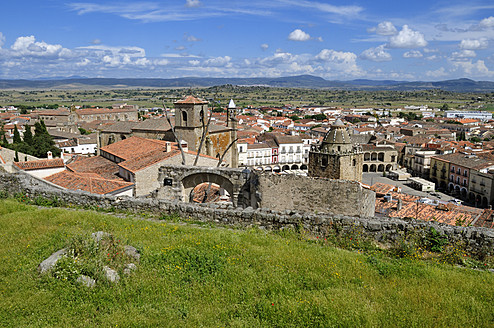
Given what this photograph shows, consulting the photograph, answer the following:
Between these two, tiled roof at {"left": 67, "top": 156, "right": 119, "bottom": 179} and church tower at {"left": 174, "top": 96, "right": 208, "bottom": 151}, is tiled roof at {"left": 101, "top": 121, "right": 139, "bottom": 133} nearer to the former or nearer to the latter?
tiled roof at {"left": 67, "top": 156, "right": 119, "bottom": 179}

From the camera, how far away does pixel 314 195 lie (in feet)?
41.0

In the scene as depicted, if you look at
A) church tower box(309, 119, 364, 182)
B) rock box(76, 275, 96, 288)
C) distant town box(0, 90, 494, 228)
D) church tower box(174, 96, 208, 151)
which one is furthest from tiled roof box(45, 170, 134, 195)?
rock box(76, 275, 96, 288)

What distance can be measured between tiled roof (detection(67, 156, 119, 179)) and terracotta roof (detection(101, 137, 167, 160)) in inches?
37.5

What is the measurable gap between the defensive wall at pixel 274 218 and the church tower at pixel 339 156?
43.7 ft

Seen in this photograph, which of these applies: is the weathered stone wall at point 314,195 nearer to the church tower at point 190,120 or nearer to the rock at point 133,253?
the rock at point 133,253

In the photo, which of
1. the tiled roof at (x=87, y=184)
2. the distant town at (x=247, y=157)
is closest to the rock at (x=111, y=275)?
the distant town at (x=247, y=157)

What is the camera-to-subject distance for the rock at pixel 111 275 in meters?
6.24

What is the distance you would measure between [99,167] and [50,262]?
23.8 m

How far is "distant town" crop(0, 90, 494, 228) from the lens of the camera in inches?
884

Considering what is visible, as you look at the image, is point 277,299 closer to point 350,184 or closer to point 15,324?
point 15,324

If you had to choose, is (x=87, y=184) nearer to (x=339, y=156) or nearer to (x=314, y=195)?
(x=314, y=195)

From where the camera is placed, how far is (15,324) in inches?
204

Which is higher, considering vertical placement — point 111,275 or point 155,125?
point 155,125

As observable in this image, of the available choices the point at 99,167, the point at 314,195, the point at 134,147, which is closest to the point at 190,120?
the point at 134,147
